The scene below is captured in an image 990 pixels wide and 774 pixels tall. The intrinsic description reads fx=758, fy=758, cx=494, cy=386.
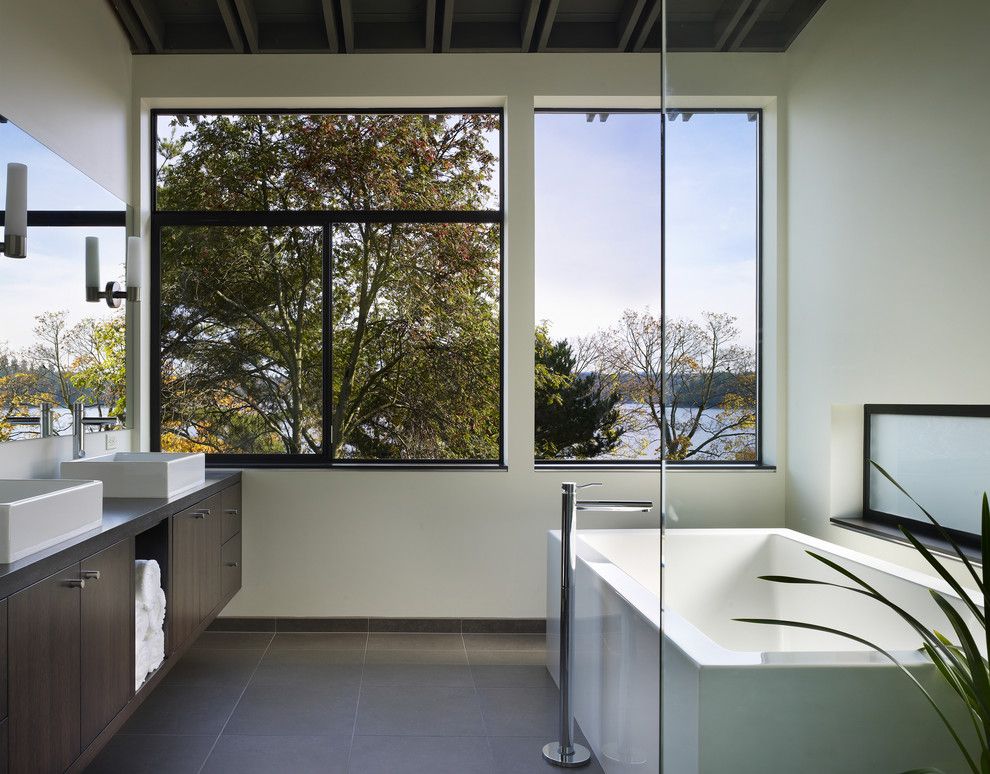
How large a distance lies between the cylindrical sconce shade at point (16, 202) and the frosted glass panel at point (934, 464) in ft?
8.97

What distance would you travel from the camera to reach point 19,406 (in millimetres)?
2867

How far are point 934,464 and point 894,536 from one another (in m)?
0.15

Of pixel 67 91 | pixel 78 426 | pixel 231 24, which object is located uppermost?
pixel 231 24

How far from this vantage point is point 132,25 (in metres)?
3.79

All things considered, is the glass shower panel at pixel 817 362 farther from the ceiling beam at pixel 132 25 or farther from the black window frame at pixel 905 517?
the ceiling beam at pixel 132 25

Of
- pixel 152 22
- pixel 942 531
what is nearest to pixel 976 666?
pixel 942 531

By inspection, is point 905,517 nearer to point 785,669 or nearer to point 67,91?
point 785,669

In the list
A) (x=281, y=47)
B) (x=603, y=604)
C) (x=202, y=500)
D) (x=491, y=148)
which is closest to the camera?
(x=603, y=604)

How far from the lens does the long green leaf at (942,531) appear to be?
1.24 metres

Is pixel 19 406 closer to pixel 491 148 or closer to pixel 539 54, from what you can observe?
pixel 491 148

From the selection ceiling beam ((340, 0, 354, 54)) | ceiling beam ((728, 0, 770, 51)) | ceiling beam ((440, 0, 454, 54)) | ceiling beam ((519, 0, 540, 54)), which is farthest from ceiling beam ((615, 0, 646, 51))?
ceiling beam ((728, 0, 770, 51))

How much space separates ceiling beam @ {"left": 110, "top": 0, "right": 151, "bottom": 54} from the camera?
3674 mm

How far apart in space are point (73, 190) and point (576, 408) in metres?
2.75

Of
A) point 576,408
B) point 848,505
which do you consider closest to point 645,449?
point 576,408
